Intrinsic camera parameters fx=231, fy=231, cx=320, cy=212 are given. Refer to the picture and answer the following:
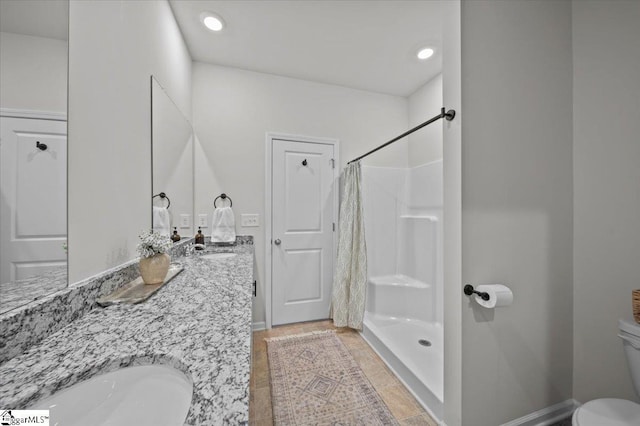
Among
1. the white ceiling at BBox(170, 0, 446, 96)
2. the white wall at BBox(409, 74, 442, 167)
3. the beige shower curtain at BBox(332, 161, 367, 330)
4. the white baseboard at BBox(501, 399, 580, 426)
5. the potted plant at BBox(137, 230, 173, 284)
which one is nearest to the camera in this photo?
the potted plant at BBox(137, 230, 173, 284)

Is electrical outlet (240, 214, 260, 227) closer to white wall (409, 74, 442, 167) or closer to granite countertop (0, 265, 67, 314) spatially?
granite countertop (0, 265, 67, 314)

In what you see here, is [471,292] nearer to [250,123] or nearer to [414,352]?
[414,352]

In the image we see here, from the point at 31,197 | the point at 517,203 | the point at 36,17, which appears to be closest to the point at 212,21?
the point at 36,17

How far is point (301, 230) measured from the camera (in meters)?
2.51

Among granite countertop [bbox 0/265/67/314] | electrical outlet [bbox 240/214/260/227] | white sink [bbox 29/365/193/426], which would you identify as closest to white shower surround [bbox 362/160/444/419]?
electrical outlet [bbox 240/214/260/227]

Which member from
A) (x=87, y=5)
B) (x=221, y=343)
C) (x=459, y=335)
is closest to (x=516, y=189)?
(x=459, y=335)

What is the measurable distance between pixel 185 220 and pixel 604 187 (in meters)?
2.81

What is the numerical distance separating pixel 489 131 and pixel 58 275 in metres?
1.85

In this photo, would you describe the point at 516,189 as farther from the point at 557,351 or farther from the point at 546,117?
the point at 557,351

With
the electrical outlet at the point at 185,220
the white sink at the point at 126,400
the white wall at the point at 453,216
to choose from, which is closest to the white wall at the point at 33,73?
the white sink at the point at 126,400

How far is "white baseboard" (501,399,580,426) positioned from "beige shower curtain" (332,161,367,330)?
124cm

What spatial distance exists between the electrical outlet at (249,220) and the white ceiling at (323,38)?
4.94ft

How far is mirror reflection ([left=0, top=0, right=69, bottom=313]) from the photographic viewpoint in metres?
0.56
